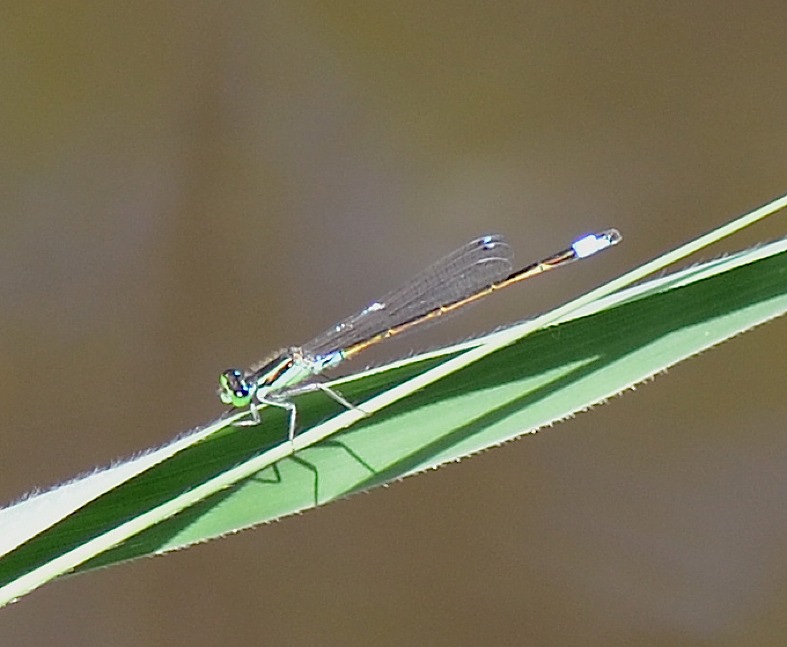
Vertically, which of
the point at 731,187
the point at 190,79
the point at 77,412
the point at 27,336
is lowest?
the point at 77,412

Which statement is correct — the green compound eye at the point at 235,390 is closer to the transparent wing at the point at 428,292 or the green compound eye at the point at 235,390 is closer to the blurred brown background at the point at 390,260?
the transparent wing at the point at 428,292

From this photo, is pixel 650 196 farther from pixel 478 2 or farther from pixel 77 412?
pixel 77 412

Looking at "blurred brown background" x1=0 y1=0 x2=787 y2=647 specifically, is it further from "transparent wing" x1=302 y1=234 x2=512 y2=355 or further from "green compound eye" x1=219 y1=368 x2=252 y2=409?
"green compound eye" x1=219 y1=368 x2=252 y2=409

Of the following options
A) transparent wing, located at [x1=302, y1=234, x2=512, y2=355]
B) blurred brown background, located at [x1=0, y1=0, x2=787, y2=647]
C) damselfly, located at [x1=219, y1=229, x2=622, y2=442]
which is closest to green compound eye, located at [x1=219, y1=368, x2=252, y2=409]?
→ damselfly, located at [x1=219, y1=229, x2=622, y2=442]

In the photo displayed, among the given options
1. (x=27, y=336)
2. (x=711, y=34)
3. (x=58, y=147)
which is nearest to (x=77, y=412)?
(x=27, y=336)

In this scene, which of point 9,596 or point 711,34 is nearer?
point 9,596

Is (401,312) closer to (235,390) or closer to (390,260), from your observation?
(235,390)

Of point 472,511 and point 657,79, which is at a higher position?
point 657,79

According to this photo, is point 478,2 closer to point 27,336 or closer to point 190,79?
point 190,79
